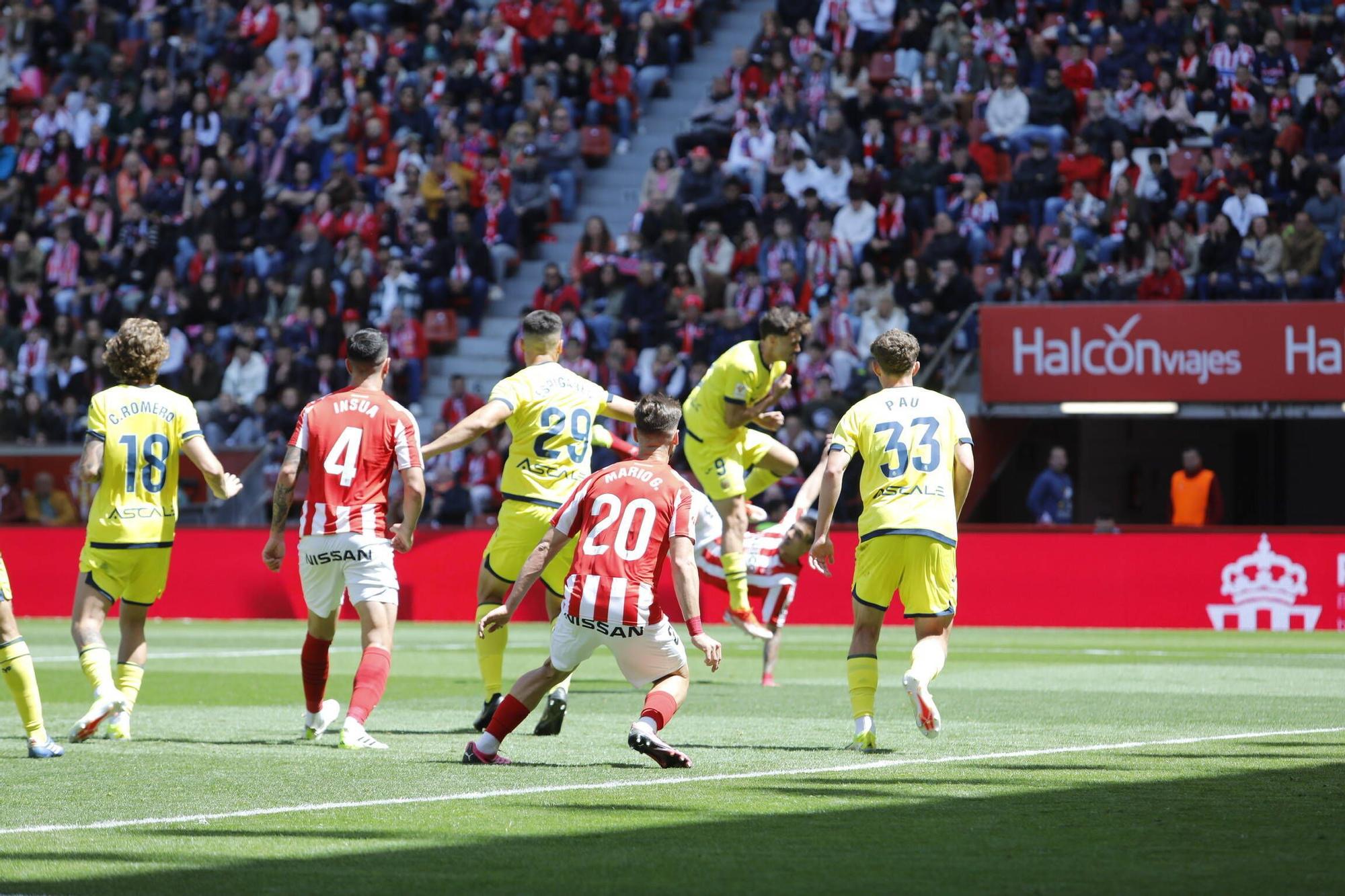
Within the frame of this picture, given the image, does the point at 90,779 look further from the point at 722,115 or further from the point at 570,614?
the point at 722,115

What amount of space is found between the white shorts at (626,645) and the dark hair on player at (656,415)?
0.90m

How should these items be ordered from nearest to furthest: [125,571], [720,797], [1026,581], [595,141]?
[720,797], [125,571], [1026,581], [595,141]

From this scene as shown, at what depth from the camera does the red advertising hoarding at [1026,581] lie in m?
22.3

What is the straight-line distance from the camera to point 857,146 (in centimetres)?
2820

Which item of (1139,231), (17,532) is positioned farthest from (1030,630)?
(17,532)

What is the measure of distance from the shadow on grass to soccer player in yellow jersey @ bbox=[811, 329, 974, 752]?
5.26 ft

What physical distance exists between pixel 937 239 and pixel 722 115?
5.32 m

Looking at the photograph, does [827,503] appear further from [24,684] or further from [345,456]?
[24,684]

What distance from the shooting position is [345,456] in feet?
34.0

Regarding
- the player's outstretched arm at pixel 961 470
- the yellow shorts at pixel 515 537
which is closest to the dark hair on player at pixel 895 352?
the player's outstretched arm at pixel 961 470

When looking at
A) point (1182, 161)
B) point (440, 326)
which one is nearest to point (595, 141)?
point (440, 326)

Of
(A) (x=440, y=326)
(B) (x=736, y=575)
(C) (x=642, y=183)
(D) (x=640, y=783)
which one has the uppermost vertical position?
(C) (x=642, y=183)

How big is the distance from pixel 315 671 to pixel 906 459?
3337 millimetres

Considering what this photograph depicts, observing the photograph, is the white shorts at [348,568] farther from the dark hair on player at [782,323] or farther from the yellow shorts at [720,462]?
the yellow shorts at [720,462]
